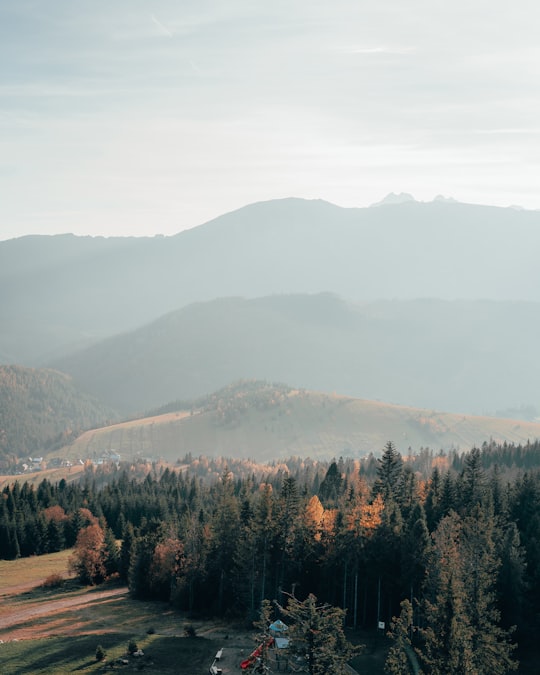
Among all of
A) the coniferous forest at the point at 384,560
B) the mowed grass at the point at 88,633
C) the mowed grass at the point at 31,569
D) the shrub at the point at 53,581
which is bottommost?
the mowed grass at the point at 31,569

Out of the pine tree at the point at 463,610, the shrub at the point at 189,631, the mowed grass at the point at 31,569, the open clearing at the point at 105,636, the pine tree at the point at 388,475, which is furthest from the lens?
the mowed grass at the point at 31,569

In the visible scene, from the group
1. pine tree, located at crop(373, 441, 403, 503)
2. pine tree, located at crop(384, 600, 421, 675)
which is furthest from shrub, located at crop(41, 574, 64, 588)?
pine tree, located at crop(384, 600, 421, 675)

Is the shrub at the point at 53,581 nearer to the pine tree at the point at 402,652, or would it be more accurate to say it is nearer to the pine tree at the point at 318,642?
the pine tree at the point at 402,652

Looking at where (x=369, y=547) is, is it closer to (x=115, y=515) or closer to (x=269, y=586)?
(x=269, y=586)

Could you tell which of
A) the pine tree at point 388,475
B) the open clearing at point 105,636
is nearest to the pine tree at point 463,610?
the open clearing at point 105,636

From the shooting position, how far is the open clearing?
66.4 meters

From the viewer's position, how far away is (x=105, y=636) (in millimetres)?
75625

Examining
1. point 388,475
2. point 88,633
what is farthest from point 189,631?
point 388,475

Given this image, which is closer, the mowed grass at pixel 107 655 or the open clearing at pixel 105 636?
the mowed grass at pixel 107 655

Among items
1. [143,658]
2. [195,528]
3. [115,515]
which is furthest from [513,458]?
[143,658]

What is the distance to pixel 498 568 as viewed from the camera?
67.6m

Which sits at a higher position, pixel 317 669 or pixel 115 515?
pixel 317 669

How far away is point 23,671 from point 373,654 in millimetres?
33573

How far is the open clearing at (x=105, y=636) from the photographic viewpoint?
6644 centimetres
